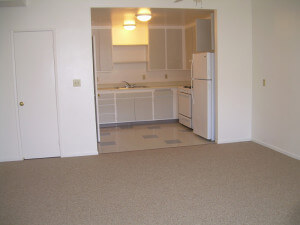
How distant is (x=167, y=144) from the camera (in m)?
5.95

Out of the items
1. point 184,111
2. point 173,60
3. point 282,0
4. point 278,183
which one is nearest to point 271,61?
point 282,0

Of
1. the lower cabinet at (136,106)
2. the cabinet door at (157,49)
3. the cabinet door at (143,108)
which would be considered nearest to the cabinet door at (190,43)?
the cabinet door at (157,49)

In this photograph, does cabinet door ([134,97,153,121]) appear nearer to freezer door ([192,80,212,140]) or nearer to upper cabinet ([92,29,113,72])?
upper cabinet ([92,29,113,72])

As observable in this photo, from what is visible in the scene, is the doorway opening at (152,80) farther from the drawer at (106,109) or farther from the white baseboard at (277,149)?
the white baseboard at (277,149)

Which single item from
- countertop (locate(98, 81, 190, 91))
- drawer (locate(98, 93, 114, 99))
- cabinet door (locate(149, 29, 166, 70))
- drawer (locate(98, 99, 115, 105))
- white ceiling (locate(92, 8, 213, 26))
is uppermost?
white ceiling (locate(92, 8, 213, 26))

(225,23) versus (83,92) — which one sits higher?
(225,23)

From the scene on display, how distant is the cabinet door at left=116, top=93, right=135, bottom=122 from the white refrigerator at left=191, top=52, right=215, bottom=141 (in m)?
1.87

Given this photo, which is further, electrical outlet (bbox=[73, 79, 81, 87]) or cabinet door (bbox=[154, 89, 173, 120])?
cabinet door (bbox=[154, 89, 173, 120])

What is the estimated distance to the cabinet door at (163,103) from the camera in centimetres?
797

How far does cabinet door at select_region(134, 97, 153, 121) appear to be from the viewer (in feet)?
25.8

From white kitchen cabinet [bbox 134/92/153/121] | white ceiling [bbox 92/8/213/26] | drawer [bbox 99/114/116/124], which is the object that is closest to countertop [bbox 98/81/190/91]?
white kitchen cabinet [bbox 134/92/153/121]

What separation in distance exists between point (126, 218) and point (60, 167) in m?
1.99

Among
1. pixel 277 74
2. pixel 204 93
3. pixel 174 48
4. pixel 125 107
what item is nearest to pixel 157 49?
pixel 174 48

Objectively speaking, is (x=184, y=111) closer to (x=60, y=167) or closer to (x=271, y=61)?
(x=271, y=61)
